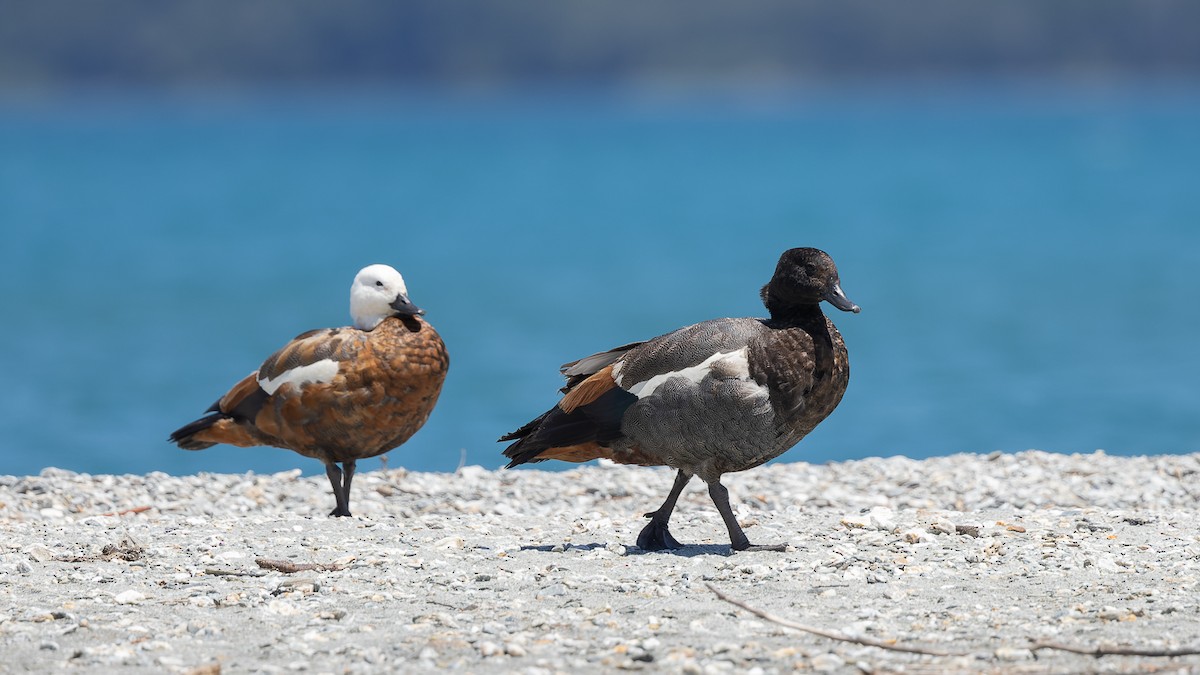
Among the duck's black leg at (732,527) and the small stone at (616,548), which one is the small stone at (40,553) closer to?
the small stone at (616,548)

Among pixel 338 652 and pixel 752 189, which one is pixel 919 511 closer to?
pixel 338 652

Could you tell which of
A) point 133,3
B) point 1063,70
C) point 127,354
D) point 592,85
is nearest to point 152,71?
point 133,3

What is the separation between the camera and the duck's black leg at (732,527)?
7.71m

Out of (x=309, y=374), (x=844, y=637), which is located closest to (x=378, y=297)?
(x=309, y=374)

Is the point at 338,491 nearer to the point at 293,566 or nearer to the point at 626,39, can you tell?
the point at 293,566

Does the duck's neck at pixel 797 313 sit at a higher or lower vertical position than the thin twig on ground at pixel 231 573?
higher

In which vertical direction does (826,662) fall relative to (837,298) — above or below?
below

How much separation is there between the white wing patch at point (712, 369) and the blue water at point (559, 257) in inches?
217

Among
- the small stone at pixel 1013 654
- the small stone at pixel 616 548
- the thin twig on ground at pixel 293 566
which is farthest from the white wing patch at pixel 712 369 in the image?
the small stone at pixel 1013 654

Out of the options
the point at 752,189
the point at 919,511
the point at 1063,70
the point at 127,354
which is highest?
the point at 1063,70

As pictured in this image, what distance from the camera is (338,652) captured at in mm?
5797

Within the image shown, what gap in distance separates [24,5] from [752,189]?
88287 millimetres

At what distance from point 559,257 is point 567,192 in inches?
910

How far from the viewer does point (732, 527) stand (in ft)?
25.4
